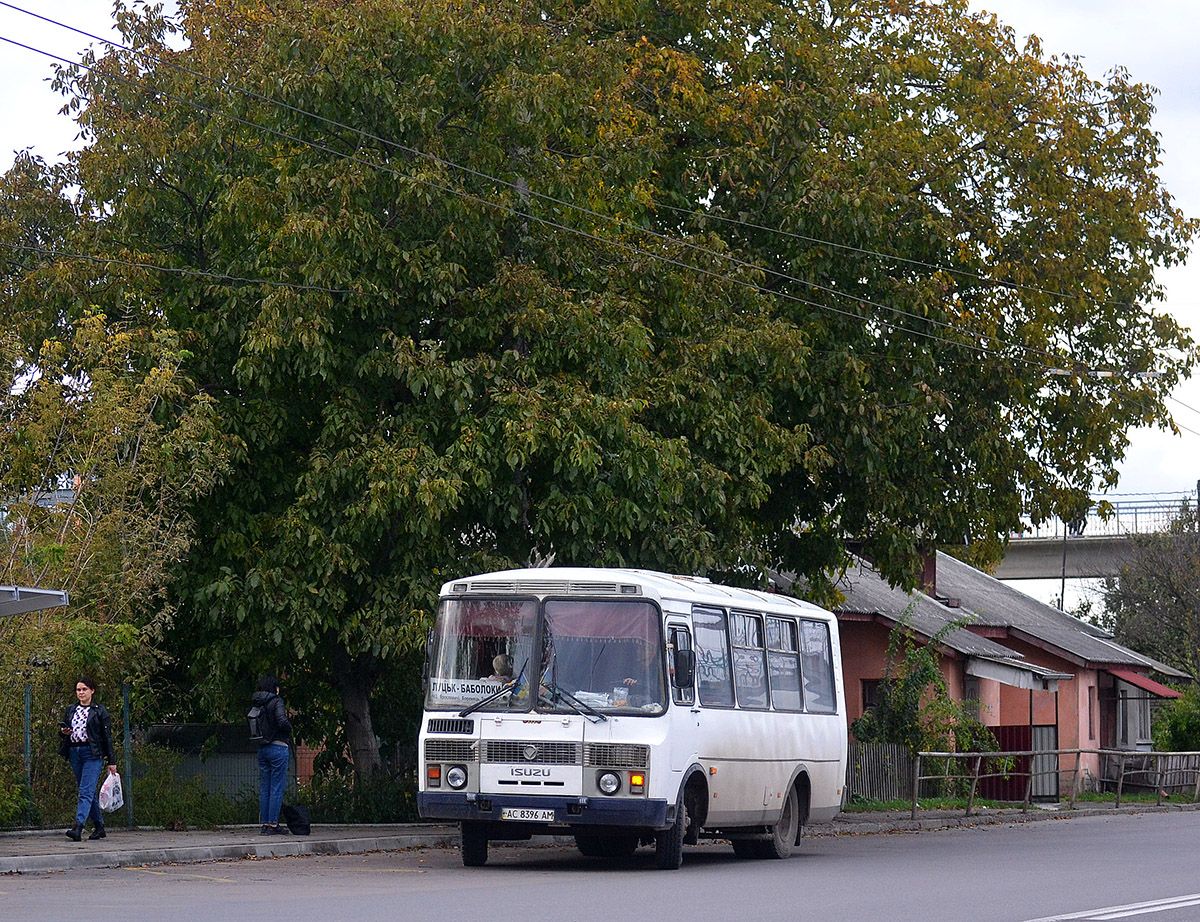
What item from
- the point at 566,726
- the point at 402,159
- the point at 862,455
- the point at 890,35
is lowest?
the point at 566,726

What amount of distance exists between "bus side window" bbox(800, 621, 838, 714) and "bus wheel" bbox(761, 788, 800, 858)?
1163 mm

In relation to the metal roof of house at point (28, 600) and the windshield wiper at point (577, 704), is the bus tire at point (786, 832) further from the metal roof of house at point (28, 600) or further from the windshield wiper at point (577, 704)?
the metal roof of house at point (28, 600)

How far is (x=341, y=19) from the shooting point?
2086 centimetres

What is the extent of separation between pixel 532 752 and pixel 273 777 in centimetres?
411

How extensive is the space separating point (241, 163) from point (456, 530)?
536 centimetres

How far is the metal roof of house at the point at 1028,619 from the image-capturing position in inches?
1687

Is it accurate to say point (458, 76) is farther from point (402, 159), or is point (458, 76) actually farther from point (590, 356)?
point (590, 356)

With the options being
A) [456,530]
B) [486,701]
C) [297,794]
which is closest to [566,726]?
[486,701]

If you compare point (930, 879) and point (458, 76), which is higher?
point (458, 76)

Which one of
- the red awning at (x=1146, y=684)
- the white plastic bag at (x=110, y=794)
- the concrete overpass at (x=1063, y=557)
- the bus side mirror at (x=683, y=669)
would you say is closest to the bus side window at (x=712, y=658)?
the bus side mirror at (x=683, y=669)

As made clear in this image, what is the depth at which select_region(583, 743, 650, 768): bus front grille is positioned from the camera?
16.6 meters

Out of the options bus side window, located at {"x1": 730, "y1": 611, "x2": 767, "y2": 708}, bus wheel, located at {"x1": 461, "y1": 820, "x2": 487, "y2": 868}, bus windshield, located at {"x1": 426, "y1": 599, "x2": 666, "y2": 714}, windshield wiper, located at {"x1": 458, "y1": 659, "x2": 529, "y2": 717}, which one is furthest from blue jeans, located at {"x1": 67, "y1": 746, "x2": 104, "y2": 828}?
bus side window, located at {"x1": 730, "y1": 611, "x2": 767, "y2": 708}

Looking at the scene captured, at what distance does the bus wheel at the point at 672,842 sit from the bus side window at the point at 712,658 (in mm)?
1250

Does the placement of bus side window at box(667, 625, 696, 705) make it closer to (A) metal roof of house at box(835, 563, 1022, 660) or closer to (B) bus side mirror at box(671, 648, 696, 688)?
(B) bus side mirror at box(671, 648, 696, 688)
